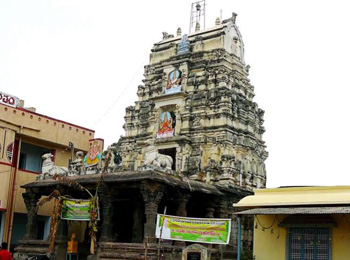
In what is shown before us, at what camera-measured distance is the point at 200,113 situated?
1222 inches

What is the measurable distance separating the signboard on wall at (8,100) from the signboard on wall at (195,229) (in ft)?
43.3

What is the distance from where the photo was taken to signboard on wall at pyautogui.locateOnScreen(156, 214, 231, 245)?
21938 millimetres

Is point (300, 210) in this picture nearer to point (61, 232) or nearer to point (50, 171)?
point (61, 232)

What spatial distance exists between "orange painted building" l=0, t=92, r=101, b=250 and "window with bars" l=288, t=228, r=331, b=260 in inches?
642

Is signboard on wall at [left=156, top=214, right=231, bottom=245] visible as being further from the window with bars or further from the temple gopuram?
the window with bars

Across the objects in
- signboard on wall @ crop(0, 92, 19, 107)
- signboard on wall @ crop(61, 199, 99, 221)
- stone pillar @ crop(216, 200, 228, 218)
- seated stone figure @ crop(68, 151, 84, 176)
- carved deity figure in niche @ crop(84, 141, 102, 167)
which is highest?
signboard on wall @ crop(0, 92, 19, 107)

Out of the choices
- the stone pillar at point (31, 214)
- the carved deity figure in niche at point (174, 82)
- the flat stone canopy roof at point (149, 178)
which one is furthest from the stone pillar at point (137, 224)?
the carved deity figure in niche at point (174, 82)

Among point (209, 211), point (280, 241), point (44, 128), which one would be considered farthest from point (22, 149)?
point (280, 241)

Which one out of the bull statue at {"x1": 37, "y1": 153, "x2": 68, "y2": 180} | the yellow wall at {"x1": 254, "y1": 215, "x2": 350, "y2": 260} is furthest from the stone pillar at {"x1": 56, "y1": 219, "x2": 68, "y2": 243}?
the yellow wall at {"x1": 254, "y1": 215, "x2": 350, "y2": 260}

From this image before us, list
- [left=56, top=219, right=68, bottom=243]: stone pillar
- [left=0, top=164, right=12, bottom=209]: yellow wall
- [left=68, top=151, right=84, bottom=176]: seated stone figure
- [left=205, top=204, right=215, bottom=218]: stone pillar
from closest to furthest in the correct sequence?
1. [left=56, top=219, right=68, bottom=243]: stone pillar
2. [left=205, top=204, right=215, bottom=218]: stone pillar
3. [left=68, top=151, right=84, bottom=176]: seated stone figure
4. [left=0, top=164, right=12, bottom=209]: yellow wall

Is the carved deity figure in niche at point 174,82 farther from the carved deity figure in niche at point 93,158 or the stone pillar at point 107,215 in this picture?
the stone pillar at point 107,215

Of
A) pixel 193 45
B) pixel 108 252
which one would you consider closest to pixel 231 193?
pixel 108 252

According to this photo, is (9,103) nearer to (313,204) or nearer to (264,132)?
(264,132)

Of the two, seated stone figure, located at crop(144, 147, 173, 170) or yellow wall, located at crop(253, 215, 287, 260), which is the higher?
seated stone figure, located at crop(144, 147, 173, 170)
